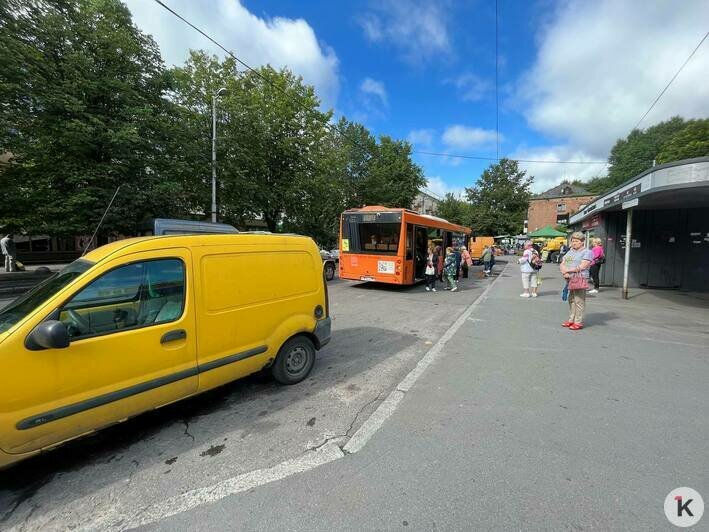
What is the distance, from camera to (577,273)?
6.39 metres

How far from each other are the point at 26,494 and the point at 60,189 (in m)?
11.5

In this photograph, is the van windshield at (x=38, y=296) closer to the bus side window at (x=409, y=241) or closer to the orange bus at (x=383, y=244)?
the orange bus at (x=383, y=244)

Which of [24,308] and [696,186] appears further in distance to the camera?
[696,186]

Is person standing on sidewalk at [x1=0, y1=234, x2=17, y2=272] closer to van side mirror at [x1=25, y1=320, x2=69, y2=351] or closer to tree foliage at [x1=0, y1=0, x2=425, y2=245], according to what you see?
tree foliage at [x1=0, y1=0, x2=425, y2=245]

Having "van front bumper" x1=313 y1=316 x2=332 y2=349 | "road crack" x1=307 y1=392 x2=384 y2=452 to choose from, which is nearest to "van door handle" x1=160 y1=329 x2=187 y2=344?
"road crack" x1=307 y1=392 x2=384 y2=452

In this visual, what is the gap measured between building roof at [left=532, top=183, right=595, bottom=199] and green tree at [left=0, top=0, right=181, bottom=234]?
70.3 m

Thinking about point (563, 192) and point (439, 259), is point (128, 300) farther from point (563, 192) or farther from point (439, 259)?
point (563, 192)

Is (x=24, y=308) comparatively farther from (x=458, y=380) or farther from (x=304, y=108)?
(x=304, y=108)

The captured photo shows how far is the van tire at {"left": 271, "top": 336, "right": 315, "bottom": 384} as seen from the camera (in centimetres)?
391

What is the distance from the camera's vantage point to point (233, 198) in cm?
1705

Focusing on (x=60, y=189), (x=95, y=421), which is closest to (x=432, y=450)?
(x=95, y=421)

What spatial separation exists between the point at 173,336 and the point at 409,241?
29.6 feet

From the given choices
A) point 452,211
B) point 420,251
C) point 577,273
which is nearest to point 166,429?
point 577,273

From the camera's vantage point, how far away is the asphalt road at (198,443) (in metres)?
2.27
